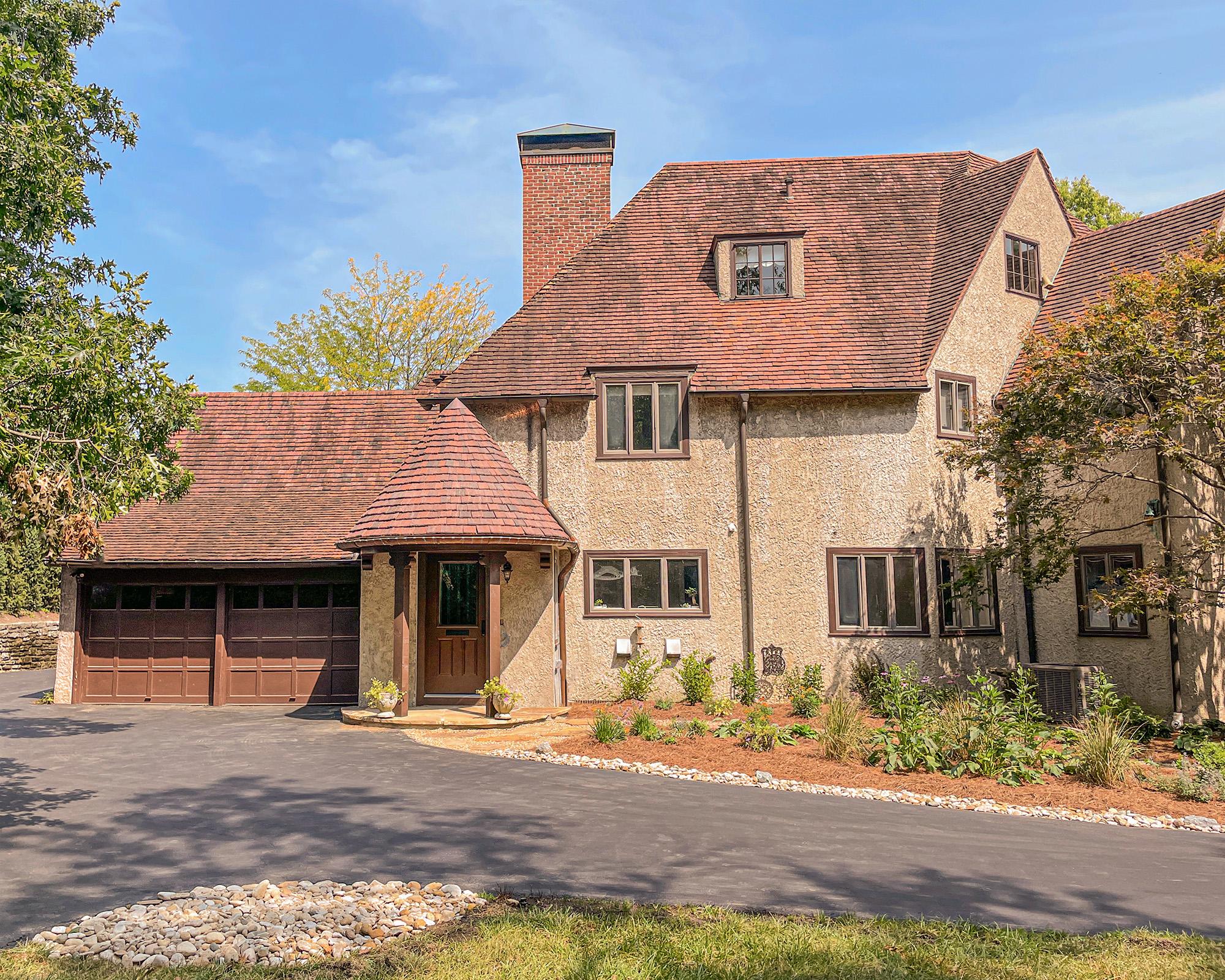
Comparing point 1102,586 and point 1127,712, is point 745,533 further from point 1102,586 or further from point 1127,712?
point 1127,712

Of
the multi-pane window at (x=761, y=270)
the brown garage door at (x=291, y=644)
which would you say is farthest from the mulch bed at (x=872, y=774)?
the multi-pane window at (x=761, y=270)

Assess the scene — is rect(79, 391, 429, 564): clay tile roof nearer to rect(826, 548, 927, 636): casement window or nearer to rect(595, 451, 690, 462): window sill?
rect(595, 451, 690, 462): window sill

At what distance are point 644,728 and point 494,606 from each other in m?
3.59

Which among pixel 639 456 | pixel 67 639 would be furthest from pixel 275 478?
pixel 639 456

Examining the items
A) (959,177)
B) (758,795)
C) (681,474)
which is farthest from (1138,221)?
(758,795)

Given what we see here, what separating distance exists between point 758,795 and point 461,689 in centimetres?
788

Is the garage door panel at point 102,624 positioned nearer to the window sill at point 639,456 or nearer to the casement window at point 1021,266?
the window sill at point 639,456

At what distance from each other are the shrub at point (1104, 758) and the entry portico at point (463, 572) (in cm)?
830

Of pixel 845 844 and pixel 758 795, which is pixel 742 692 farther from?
pixel 845 844

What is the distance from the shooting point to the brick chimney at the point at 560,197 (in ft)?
66.6

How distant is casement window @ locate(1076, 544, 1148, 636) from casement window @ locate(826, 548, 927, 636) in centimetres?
265

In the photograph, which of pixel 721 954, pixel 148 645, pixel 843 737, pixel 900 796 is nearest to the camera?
pixel 721 954

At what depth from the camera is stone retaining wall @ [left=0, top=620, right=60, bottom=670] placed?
26.9 metres

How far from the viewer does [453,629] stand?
1688 centimetres
